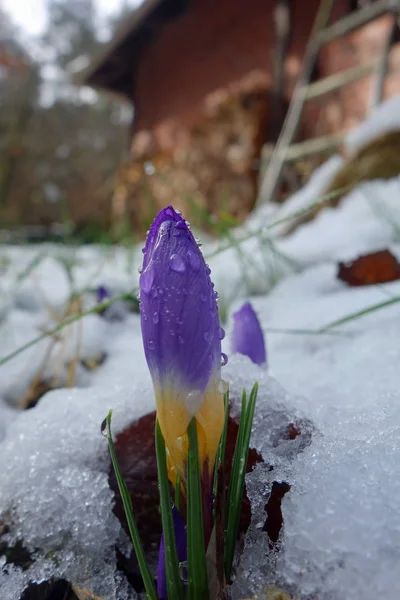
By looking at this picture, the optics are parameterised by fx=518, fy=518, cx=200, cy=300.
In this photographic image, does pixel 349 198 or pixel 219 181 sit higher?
pixel 219 181

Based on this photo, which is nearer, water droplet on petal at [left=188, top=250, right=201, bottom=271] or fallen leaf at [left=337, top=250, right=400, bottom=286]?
water droplet on petal at [left=188, top=250, right=201, bottom=271]

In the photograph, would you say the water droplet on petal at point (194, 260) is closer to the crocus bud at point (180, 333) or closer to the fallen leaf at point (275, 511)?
the crocus bud at point (180, 333)

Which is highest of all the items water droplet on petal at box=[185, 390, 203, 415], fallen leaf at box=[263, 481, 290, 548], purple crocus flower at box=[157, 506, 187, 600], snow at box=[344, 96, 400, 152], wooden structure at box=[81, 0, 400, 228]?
wooden structure at box=[81, 0, 400, 228]

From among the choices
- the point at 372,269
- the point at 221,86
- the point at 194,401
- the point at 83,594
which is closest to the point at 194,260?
the point at 194,401

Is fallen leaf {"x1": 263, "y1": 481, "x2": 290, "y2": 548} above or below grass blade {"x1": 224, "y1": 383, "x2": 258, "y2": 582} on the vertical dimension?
below

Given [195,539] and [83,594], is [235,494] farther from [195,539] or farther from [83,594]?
[83,594]

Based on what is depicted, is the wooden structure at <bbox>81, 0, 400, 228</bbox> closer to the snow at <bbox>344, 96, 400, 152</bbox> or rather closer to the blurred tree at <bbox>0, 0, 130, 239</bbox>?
the snow at <bbox>344, 96, 400, 152</bbox>

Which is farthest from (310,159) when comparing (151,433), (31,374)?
(151,433)

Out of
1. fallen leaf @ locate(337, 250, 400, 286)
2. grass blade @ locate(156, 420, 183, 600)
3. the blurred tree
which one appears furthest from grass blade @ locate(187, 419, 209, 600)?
the blurred tree

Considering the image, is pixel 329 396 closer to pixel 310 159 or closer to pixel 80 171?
pixel 310 159
